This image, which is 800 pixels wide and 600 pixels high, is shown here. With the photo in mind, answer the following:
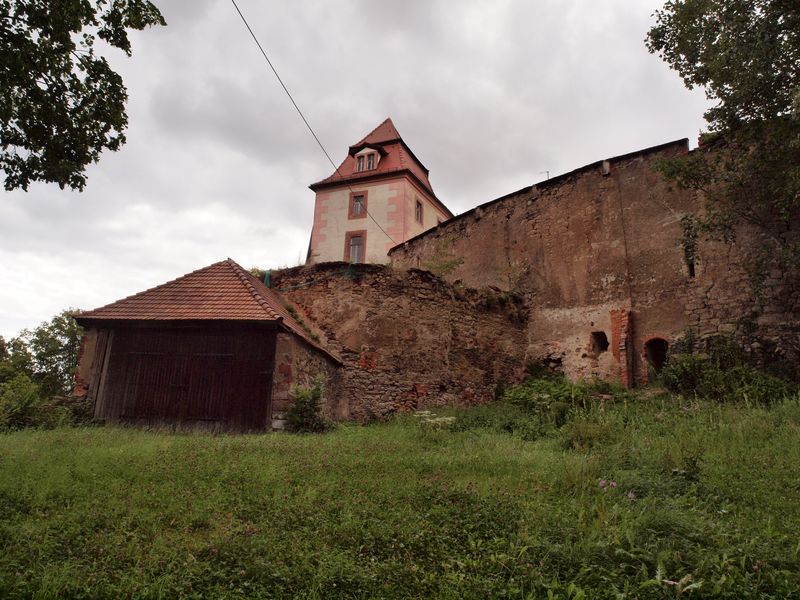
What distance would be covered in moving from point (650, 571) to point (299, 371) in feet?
27.1

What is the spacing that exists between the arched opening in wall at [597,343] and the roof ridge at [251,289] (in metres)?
8.58

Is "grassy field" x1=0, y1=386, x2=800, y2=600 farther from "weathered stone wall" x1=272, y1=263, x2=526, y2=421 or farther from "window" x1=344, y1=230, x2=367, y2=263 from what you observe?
"window" x1=344, y1=230, x2=367, y2=263

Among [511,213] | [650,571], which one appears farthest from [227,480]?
[511,213]

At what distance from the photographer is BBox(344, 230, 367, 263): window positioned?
85.0 feet

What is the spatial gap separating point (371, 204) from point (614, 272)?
14.4m

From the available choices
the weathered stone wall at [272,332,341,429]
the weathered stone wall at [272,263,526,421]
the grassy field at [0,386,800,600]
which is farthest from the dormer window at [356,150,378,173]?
the grassy field at [0,386,800,600]

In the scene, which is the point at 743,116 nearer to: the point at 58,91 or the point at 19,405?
the point at 58,91

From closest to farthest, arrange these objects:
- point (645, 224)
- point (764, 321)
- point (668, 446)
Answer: point (668, 446), point (764, 321), point (645, 224)

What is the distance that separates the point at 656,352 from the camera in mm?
13961

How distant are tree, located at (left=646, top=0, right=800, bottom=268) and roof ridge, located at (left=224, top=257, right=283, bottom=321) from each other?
31.2ft

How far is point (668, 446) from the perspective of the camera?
24.7ft

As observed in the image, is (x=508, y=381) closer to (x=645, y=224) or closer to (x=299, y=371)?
(x=645, y=224)

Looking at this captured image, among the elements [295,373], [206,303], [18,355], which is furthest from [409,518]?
[18,355]

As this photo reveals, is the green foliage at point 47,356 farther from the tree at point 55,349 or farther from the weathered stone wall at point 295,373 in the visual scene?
the weathered stone wall at point 295,373
